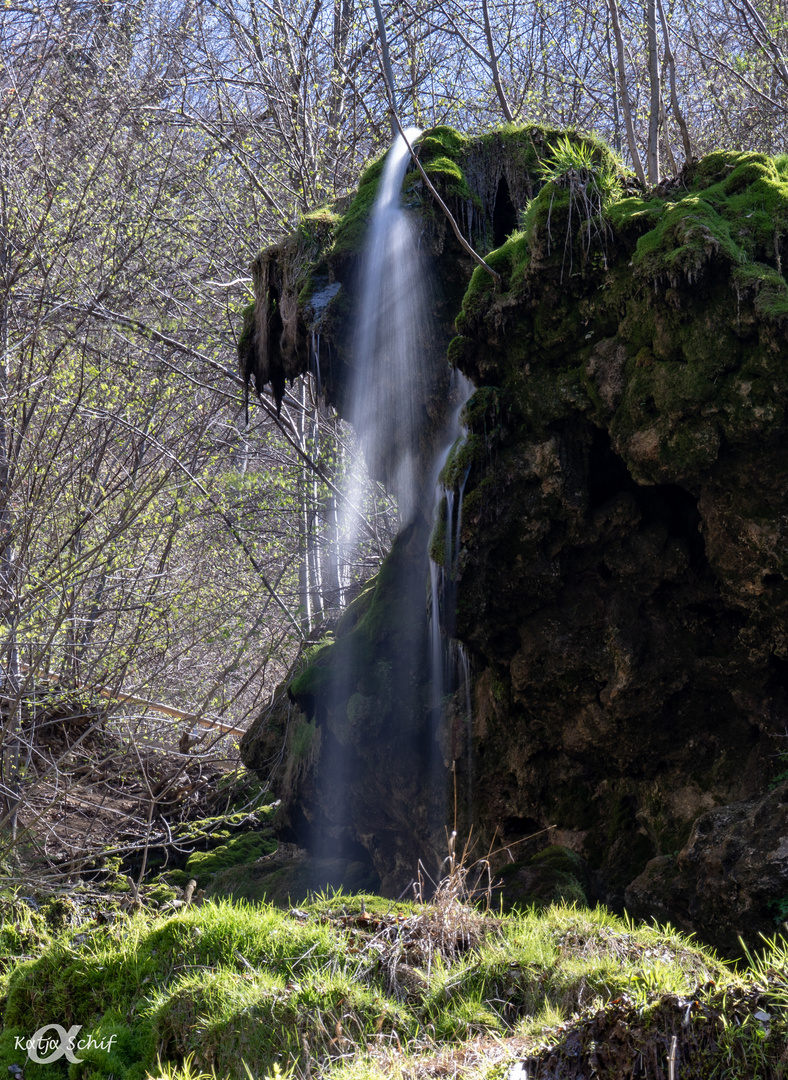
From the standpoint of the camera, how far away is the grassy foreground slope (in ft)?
9.14

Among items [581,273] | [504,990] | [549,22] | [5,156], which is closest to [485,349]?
[581,273]

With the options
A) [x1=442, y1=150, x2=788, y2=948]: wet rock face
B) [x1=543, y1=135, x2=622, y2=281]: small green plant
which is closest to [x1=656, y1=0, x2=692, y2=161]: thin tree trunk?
[x1=543, y1=135, x2=622, y2=281]: small green plant

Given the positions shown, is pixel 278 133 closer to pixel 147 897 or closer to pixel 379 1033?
pixel 147 897

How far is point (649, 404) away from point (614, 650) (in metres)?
1.83

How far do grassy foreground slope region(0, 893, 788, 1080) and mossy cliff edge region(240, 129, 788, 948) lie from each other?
1.41m

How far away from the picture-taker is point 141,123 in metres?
11.0

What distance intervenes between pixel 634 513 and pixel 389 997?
3.64 metres

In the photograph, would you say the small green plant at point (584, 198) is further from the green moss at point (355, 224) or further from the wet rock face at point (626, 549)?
the green moss at point (355, 224)

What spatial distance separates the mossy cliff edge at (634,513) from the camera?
206 inches

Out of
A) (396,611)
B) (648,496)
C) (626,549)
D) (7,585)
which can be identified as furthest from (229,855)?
(648,496)

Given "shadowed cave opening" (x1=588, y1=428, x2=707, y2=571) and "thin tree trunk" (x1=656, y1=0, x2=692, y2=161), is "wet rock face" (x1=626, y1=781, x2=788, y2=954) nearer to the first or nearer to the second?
"shadowed cave opening" (x1=588, y1=428, x2=707, y2=571)

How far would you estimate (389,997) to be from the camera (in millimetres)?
4297

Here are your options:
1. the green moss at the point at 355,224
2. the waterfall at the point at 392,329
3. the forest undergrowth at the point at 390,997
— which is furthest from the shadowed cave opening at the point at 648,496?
the green moss at the point at 355,224

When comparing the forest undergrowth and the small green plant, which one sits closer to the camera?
the forest undergrowth
